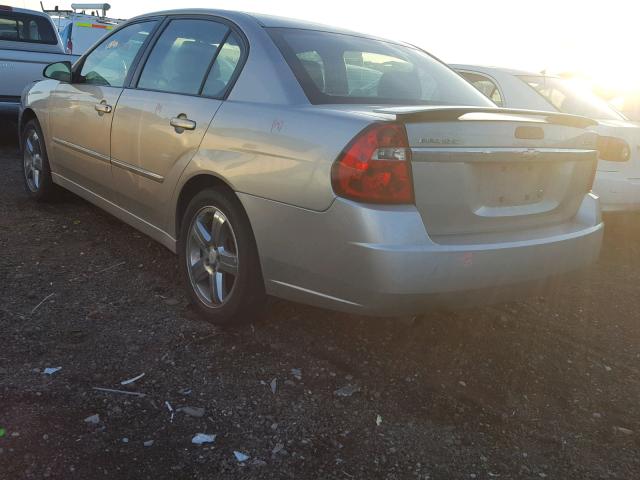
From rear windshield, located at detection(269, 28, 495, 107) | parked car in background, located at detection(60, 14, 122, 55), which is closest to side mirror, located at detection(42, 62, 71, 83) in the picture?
rear windshield, located at detection(269, 28, 495, 107)

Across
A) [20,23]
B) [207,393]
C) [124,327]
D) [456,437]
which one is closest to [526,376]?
[456,437]

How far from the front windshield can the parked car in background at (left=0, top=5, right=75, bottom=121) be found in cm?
591

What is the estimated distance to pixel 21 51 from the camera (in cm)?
823

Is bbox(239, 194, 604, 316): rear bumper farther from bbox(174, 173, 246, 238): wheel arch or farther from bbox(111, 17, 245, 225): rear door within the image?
bbox(111, 17, 245, 225): rear door

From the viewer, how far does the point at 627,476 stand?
7.70 feet

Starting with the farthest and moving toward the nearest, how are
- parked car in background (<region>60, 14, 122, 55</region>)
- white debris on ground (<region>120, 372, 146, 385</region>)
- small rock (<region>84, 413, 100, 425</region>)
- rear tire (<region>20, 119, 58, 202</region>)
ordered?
parked car in background (<region>60, 14, 122, 55</region>), rear tire (<region>20, 119, 58, 202</region>), white debris on ground (<region>120, 372, 146, 385</region>), small rock (<region>84, 413, 100, 425</region>)

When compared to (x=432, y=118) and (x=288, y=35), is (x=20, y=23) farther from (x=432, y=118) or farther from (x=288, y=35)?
(x=432, y=118)

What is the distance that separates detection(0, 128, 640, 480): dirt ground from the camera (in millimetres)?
2301

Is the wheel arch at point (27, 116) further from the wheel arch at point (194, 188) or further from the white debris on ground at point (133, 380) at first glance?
the white debris on ground at point (133, 380)

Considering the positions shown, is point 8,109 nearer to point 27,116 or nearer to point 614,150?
point 27,116

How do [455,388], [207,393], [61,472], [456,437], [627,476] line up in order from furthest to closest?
[455,388] < [207,393] < [456,437] < [627,476] < [61,472]

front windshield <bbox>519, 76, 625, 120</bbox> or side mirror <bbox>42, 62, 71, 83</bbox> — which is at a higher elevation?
side mirror <bbox>42, 62, 71, 83</bbox>

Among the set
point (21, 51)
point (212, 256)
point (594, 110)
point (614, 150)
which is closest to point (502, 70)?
point (594, 110)

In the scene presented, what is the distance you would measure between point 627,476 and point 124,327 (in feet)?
7.81
